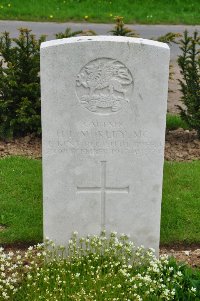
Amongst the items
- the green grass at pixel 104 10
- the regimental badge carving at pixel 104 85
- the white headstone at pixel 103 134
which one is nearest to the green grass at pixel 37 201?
the white headstone at pixel 103 134

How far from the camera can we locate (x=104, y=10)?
1708 cm

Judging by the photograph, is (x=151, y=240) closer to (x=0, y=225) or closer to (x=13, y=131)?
(x=0, y=225)

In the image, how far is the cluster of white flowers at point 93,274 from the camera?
173 inches

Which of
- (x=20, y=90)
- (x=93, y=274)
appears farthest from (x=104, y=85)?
(x=20, y=90)

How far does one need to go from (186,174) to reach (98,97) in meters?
2.45

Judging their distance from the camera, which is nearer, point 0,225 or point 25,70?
point 0,225

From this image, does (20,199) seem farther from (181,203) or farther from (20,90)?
(20,90)

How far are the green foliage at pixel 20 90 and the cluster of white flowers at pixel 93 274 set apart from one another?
2738 mm

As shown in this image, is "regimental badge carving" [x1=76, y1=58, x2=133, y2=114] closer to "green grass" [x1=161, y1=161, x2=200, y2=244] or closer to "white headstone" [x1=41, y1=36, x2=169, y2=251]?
"white headstone" [x1=41, y1=36, x2=169, y2=251]

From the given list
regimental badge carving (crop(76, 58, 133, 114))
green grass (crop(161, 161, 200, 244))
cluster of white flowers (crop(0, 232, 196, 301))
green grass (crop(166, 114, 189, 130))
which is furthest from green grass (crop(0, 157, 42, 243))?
green grass (crop(166, 114, 189, 130))

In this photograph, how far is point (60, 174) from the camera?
4.92 m

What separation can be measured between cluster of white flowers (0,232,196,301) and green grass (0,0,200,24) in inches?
470

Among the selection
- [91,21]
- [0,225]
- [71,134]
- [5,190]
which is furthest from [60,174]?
[91,21]

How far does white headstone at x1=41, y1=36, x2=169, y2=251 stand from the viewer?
15.1 feet
